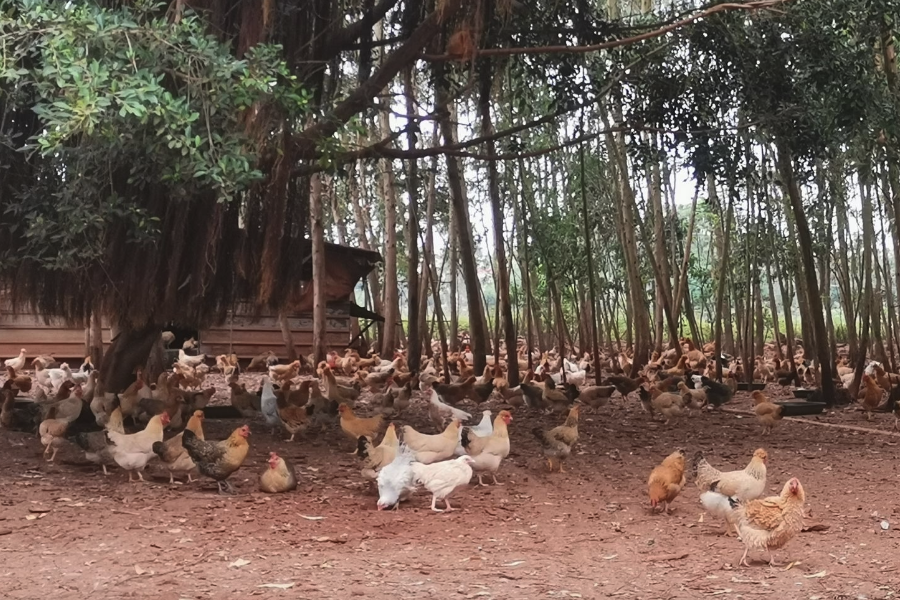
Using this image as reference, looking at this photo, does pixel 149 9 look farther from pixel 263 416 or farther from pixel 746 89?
pixel 746 89

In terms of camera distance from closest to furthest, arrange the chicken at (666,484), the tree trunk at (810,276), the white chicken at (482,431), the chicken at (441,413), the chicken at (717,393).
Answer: the chicken at (666,484) < the white chicken at (482,431) < the chicken at (441,413) < the tree trunk at (810,276) < the chicken at (717,393)

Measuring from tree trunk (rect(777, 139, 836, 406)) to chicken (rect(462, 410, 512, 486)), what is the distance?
4.86 m

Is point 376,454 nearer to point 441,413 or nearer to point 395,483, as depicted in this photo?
point 395,483

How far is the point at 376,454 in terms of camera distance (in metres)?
6.39

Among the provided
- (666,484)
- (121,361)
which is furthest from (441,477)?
(121,361)

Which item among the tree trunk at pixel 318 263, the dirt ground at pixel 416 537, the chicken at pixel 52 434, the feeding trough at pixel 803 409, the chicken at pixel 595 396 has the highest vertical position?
the tree trunk at pixel 318 263

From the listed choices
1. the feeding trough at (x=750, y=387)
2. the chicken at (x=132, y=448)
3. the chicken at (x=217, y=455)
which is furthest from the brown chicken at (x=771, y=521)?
the feeding trough at (x=750, y=387)

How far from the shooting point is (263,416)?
9109 mm

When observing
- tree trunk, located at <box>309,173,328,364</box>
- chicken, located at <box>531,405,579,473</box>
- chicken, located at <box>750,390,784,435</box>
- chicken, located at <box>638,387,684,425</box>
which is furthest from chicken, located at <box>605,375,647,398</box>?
chicken, located at <box>531,405,579,473</box>

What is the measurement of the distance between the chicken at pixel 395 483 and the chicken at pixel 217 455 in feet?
3.37

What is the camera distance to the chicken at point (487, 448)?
6.65m

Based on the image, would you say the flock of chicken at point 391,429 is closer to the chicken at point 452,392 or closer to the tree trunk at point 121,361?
the chicken at point 452,392

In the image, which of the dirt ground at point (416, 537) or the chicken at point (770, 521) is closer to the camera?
the dirt ground at point (416, 537)

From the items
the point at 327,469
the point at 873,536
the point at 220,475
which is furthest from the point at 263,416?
the point at 873,536
